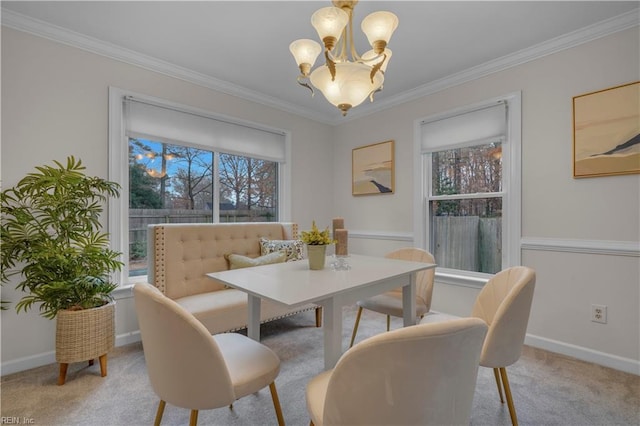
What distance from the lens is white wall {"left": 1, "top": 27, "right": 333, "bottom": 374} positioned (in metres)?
2.16

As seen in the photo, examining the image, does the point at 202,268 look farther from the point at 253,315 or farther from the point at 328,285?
the point at 328,285

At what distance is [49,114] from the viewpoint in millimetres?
2316

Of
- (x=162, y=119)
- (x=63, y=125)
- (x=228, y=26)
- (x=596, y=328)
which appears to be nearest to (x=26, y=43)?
(x=63, y=125)

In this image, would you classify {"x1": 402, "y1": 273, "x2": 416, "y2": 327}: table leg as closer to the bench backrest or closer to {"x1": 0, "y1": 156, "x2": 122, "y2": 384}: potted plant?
the bench backrest

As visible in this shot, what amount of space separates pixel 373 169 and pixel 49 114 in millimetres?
3209

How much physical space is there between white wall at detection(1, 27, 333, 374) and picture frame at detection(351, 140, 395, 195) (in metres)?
2.25

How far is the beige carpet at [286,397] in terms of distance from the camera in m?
1.67

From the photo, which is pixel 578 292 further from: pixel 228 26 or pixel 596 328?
pixel 228 26

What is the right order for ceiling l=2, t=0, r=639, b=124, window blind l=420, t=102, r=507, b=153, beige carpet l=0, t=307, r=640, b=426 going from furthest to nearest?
1. window blind l=420, t=102, r=507, b=153
2. ceiling l=2, t=0, r=639, b=124
3. beige carpet l=0, t=307, r=640, b=426

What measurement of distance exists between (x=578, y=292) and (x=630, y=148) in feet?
3.73

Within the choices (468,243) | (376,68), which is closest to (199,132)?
(376,68)

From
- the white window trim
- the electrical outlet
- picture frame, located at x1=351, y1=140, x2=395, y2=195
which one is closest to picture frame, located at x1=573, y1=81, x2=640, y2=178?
the white window trim

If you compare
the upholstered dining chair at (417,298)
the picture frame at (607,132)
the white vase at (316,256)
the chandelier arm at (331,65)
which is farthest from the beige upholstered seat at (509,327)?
the picture frame at (607,132)

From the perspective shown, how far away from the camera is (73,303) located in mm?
2115
